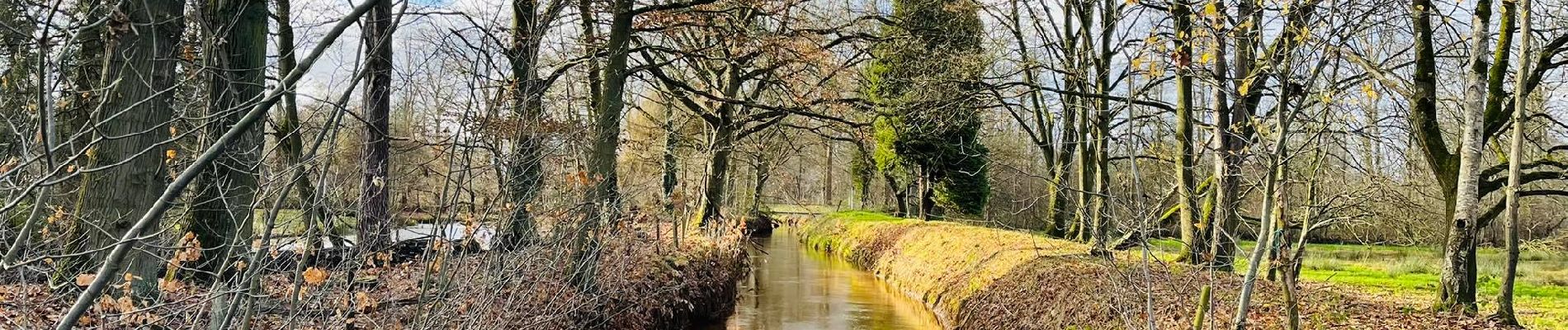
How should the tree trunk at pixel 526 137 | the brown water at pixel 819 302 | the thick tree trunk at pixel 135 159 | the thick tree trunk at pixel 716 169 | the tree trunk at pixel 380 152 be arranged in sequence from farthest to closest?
the thick tree trunk at pixel 716 169, the brown water at pixel 819 302, the tree trunk at pixel 380 152, the thick tree trunk at pixel 135 159, the tree trunk at pixel 526 137

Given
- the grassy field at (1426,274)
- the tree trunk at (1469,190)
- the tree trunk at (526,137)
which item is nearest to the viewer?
the tree trunk at (526,137)

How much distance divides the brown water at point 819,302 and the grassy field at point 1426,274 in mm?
3804

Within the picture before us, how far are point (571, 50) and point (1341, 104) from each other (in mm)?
7797

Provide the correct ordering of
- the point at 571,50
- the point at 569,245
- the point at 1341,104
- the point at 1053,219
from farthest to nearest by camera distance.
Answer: the point at 1053,219
the point at 571,50
the point at 569,245
the point at 1341,104

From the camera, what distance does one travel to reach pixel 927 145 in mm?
26609

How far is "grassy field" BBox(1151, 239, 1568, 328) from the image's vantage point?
8789 mm

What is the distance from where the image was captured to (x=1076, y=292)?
8.91 metres

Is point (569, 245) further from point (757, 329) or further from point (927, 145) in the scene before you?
point (927, 145)

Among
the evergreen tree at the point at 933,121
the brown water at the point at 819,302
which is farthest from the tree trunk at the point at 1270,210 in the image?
the evergreen tree at the point at 933,121

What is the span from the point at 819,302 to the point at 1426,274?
30.4ft

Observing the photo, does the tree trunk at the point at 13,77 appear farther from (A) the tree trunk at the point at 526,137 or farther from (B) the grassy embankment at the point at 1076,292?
(B) the grassy embankment at the point at 1076,292

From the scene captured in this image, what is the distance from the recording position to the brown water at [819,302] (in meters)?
12.5

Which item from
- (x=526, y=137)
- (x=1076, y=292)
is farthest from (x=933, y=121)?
(x=526, y=137)

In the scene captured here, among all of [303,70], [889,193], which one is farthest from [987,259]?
[889,193]
